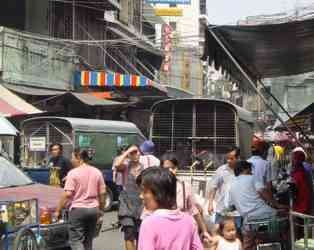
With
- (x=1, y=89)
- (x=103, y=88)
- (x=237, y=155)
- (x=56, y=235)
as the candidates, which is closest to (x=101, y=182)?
(x=56, y=235)

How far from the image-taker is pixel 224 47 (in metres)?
7.52

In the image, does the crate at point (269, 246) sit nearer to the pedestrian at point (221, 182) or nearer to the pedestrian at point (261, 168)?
the pedestrian at point (261, 168)

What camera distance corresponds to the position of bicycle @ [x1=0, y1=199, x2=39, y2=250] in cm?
755

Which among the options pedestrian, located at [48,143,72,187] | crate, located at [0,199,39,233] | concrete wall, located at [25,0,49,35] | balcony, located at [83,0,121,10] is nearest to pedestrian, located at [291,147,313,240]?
crate, located at [0,199,39,233]

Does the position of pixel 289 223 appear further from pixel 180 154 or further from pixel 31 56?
pixel 31 56

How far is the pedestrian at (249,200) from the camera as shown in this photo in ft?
24.5

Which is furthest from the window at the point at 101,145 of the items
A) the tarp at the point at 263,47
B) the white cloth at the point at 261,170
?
the white cloth at the point at 261,170

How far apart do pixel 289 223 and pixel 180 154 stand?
8583 mm

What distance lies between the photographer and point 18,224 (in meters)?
7.83

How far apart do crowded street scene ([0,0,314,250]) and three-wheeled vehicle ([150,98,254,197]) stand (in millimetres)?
28

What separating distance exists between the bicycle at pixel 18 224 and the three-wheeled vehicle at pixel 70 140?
28.8 feet

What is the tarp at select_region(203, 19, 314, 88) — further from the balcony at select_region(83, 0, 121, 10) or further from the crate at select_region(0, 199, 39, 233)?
the balcony at select_region(83, 0, 121, 10)

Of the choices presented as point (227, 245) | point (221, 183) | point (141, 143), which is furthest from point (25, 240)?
point (141, 143)

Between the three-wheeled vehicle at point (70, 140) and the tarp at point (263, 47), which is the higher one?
the tarp at point (263, 47)
